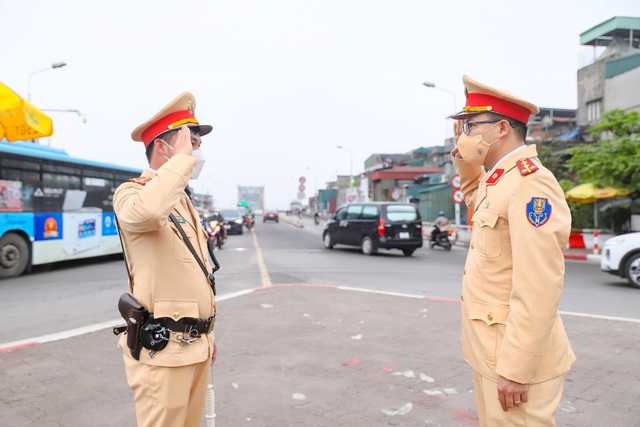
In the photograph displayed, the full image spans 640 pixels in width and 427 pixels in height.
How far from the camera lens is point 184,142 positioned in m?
2.35

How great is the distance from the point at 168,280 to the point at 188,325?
219mm

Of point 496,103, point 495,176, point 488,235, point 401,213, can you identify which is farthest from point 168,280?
point 401,213

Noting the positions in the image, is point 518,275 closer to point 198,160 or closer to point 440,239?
point 198,160

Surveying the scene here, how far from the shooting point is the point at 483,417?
2.36 m

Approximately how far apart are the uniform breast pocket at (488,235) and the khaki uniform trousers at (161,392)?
1.37 metres

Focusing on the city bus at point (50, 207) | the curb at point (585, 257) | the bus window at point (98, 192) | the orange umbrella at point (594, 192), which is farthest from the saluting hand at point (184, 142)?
the orange umbrella at point (594, 192)

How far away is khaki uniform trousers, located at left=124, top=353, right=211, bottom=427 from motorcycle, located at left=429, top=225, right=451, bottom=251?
18.1 m

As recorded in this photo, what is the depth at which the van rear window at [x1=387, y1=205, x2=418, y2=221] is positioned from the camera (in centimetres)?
1670

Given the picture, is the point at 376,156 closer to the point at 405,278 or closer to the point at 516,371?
the point at 405,278

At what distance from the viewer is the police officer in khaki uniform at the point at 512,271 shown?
6.41 ft

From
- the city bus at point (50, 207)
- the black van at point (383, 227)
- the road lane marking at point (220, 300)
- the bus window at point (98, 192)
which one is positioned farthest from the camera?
the black van at point (383, 227)

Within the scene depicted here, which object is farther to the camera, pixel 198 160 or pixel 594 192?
pixel 594 192

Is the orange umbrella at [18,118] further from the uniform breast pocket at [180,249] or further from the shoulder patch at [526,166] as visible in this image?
the shoulder patch at [526,166]

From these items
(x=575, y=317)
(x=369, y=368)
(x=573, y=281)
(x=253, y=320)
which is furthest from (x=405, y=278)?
(x=369, y=368)
